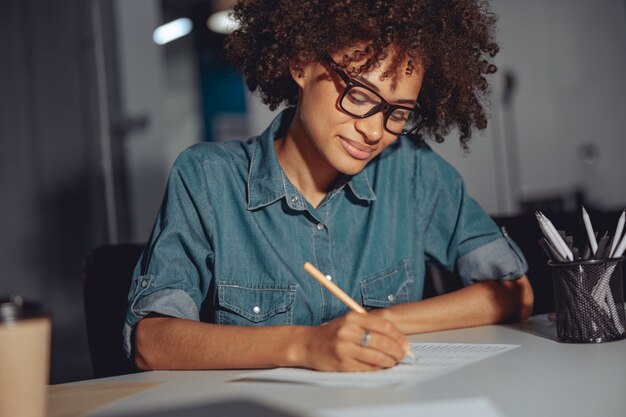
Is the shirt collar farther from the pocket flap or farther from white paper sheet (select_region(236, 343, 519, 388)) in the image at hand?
white paper sheet (select_region(236, 343, 519, 388))

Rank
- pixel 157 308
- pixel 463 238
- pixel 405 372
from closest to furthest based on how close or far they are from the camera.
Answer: pixel 405 372 < pixel 157 308 < pixel 463 238

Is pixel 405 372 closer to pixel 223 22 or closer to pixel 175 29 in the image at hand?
pixel 223 22

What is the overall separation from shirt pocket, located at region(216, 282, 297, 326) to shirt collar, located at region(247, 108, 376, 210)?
0.54ft

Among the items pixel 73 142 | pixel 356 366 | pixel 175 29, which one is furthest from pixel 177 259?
pixel 175 29

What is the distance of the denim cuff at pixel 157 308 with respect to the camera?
1.20 meters

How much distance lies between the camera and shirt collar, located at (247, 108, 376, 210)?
143cm

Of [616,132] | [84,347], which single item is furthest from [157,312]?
[616,132]

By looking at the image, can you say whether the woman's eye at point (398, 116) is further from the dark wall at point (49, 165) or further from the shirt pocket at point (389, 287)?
the dark wall at point (49, 165)

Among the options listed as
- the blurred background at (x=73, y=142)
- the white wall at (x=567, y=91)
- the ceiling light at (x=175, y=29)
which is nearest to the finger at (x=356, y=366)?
the blurred background at (x=73, y=142)

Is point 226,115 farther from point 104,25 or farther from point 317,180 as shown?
point 317,180

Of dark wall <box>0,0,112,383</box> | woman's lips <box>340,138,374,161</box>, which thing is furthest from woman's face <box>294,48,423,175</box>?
dark wall <box>0,0,112,383</box>

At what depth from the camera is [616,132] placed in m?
4.92

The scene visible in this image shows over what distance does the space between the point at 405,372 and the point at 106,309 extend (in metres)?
0.77

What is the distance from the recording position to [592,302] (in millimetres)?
1042
